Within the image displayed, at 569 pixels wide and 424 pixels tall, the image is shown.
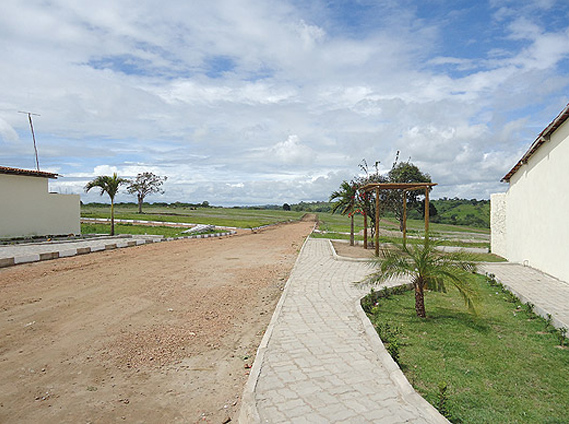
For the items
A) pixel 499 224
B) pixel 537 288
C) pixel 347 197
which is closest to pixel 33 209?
pixel 347 197

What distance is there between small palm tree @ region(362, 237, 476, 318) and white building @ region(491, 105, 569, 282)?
4.21 metres

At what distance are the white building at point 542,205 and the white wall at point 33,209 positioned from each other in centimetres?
2082

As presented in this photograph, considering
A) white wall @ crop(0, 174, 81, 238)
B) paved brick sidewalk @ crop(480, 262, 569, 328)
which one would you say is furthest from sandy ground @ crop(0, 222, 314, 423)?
white wall @ crop(0, 174, 81, 238)

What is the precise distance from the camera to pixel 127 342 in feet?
17.7

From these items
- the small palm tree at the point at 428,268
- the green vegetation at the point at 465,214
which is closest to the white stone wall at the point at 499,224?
the small palm tree at the point at 428,268

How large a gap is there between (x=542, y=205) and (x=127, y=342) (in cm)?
1063

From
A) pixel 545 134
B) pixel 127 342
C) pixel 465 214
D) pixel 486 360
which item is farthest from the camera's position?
pixel 465 214

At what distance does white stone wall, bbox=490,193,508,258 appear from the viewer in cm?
1425

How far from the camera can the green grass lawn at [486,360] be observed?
11.9 ft

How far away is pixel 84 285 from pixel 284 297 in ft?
15.4

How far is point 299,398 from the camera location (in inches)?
145

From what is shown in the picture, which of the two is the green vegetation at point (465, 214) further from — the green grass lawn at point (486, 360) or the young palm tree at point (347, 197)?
the green grass lawn at point (486, 360)

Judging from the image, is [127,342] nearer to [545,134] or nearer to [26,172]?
[545,134]

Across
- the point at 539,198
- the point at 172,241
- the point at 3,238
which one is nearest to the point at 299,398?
the point at 539,198
